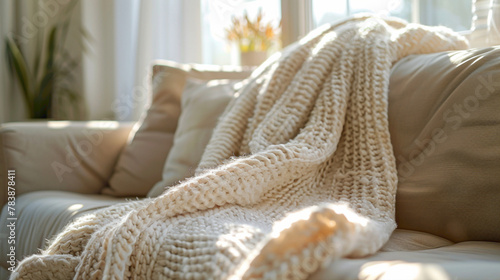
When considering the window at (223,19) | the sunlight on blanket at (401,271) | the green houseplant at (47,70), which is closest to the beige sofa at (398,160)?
the sunlight on blanket at (401,271)

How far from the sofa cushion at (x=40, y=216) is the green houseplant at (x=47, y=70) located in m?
1.72

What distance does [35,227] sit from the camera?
4.85ft

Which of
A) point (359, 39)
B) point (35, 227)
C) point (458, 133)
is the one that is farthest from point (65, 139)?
point (458, 133)

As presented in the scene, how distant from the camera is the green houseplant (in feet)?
10.9

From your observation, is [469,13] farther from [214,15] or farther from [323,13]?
[214,15]

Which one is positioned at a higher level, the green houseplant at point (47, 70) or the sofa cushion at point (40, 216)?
the green houseplant at point (47, 70)

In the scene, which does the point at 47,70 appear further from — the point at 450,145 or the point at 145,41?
the point at 450,145

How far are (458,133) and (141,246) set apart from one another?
24.7 inches

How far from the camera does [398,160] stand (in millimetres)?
1135

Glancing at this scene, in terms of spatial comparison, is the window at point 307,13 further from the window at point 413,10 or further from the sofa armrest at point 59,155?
the sofa armrest at point 59,155

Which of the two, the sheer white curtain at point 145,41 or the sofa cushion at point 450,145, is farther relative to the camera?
the sheer white curtain at point 145,41

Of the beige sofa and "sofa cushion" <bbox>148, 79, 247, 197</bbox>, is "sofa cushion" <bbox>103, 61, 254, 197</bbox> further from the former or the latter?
"sofa cushion" <bbox>148, 79, 247, 197</bbox>

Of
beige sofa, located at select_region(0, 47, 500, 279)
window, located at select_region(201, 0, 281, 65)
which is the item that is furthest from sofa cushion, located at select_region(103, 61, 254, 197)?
window, located at select_region(201, 0, 281, 65)

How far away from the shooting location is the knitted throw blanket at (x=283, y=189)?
2.27 feet
